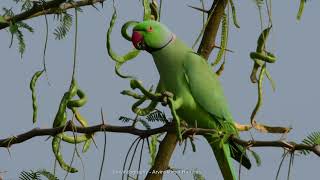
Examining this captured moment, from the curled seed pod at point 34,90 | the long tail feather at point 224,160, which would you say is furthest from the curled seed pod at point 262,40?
the curled seed pod at point 34,90

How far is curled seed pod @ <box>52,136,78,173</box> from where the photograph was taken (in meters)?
1.96

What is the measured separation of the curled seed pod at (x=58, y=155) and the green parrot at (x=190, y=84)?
35 centimetres

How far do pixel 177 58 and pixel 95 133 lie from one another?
1.17ft

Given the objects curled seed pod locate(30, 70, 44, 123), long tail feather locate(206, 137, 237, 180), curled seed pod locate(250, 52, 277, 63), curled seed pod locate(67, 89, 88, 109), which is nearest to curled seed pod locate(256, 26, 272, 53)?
curled seed pod locate(250, 52, 277, 63)

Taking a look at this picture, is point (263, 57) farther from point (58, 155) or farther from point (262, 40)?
point (58, 155)

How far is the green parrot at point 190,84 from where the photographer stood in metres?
2.03

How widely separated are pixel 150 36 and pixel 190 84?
0.18 meters

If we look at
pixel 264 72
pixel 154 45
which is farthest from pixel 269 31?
pixel 154 45

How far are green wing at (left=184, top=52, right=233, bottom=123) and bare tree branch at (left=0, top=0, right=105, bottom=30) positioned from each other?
332 millimetres

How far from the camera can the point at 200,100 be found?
2043 mm

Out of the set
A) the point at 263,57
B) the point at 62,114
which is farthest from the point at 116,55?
the point at 263,57

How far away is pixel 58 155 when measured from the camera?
1.98 metres

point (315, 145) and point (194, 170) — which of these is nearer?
point (315, 145)

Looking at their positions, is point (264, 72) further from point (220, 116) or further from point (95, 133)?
point (95, 133)
